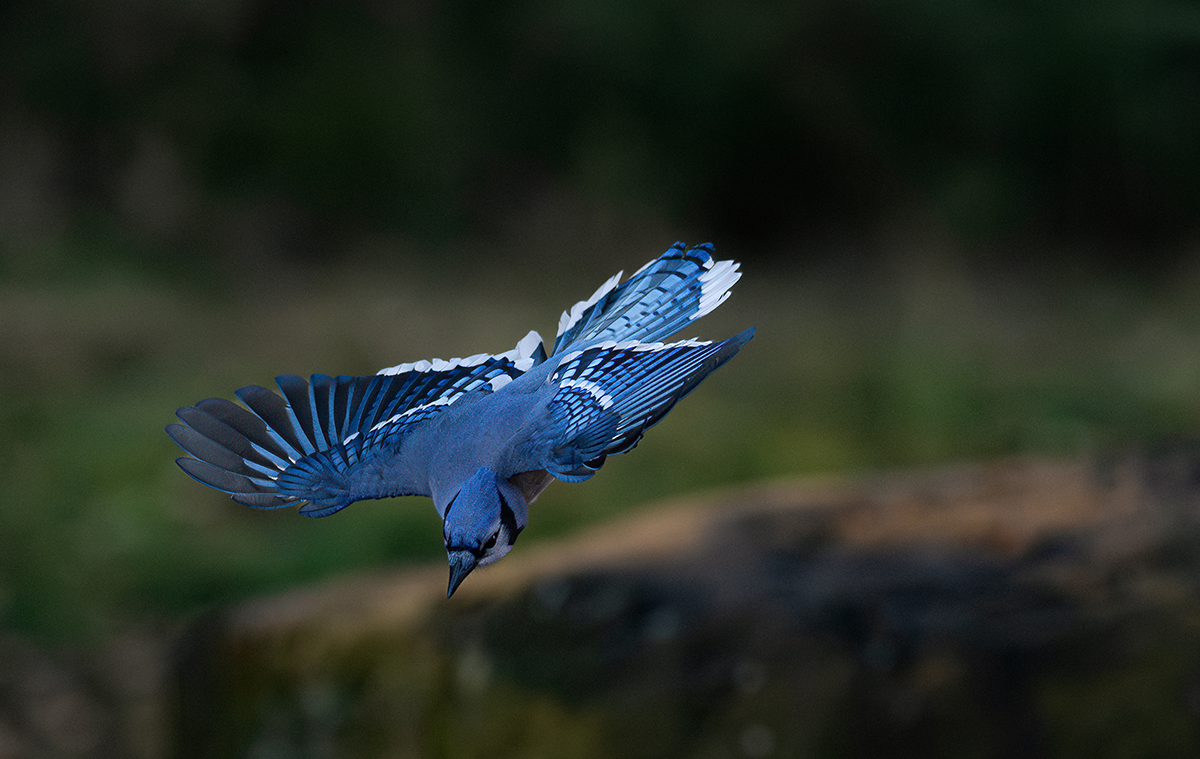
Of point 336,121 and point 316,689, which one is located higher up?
point 336,121

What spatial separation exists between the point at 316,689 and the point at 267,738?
0.16 metres

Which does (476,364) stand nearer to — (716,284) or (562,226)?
(716,284)

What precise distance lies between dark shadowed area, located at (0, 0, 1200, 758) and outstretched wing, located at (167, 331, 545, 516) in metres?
1.16

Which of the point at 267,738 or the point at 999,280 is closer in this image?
the point at 267,738

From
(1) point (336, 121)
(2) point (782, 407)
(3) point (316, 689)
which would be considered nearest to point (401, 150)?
(1) point (336, 121)

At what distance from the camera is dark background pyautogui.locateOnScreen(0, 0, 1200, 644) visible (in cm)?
498

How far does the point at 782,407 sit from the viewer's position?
5.34 m

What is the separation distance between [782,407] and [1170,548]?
2.99m

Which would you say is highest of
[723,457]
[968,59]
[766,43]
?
[766,43]

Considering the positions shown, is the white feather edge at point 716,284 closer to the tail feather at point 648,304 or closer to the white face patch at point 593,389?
the tail feather at point 648,304

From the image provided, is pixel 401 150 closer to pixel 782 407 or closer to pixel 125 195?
pixel 125 195

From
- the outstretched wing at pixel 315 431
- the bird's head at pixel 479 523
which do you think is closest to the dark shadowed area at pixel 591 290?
the outstretched wing at pixel 315 431

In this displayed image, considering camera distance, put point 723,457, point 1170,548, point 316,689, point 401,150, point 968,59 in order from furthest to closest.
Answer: point 401,150
point 968,59
point 723,457
point 316,689
point 1170,548

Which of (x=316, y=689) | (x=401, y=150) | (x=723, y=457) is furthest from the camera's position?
(x=401, y=150)
